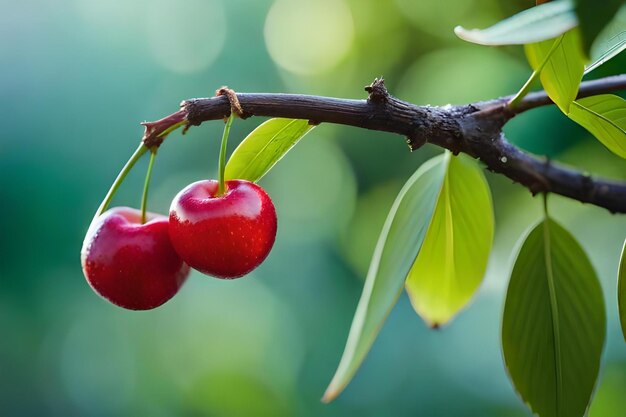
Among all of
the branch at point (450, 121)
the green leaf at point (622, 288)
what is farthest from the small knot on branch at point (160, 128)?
the green leaf at point (622, 288)

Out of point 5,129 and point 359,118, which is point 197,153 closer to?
point 5,129

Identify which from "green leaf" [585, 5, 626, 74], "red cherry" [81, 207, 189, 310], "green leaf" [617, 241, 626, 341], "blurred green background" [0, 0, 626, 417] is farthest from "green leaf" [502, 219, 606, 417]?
"blurred green background" [0, 0, 626, 417]

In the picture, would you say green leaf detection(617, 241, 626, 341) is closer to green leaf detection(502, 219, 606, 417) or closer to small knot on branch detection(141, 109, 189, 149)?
green leaf detection(502, 219, 606, 417)

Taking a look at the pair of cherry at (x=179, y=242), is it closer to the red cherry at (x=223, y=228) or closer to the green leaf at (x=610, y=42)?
the red cherry at (x=223, y=228)

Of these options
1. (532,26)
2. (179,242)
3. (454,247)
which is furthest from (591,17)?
(454,247)

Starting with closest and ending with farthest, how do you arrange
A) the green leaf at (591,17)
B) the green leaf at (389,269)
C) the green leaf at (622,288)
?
1. the green leaf at (591,17)
2. the green leaf at (389,269)
3. the green leaf at (622,288)

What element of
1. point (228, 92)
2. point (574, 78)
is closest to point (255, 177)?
point (228, 92)

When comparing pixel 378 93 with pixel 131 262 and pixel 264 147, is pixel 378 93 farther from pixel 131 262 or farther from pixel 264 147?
pixel 131 262
